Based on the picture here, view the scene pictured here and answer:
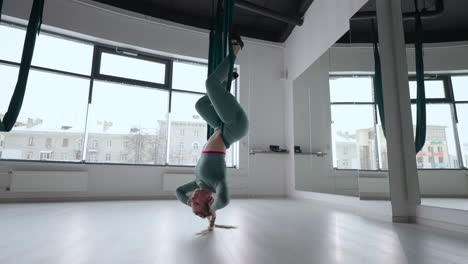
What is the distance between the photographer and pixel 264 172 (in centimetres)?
575

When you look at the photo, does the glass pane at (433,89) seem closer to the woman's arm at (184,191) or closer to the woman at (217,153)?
the woman at (217,153)

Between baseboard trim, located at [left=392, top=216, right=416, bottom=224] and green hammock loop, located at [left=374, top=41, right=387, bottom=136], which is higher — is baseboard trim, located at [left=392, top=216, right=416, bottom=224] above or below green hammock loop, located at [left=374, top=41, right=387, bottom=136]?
below

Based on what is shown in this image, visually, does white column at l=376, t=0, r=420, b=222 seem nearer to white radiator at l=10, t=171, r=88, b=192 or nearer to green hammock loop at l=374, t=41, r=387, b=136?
green hammock loop at l=374, t=41, r=387, b=136

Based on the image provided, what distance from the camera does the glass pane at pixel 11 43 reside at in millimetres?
4375

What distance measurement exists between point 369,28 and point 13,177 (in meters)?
5.76

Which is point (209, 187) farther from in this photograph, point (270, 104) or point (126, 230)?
point (270, 104)

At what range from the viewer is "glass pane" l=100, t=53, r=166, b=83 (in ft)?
16.9

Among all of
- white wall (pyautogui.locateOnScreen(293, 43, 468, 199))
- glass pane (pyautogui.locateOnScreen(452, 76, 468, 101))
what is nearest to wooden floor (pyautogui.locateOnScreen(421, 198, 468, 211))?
white wall (pyautogui.locateOnScreen(293, 43, 468, 199))

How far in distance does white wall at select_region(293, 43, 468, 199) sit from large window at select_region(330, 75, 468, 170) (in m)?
0.11

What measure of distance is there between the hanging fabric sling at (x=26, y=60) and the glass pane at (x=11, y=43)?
1.55 meters

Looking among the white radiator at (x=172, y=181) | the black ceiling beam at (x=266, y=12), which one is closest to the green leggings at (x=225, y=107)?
the black ceiling beam at (x=266, y=12)

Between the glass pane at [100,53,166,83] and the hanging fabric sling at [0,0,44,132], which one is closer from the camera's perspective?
the hanging fabric sling at [0,0,44,132]

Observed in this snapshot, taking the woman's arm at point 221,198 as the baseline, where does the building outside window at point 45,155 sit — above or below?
above

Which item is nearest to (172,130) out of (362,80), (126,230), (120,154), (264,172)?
(120,154)
